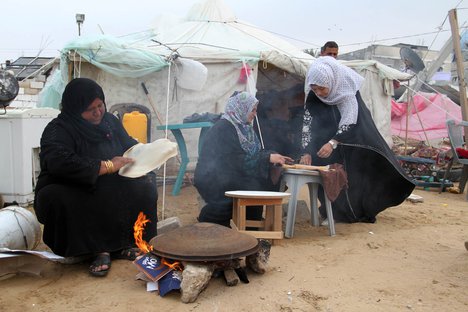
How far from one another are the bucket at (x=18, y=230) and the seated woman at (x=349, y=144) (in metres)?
2.36

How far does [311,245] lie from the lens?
363 cm

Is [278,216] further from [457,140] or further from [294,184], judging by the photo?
[457,140]

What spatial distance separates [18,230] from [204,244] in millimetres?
1447

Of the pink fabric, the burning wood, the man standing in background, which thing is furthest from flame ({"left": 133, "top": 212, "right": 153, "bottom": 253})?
the pink fabric

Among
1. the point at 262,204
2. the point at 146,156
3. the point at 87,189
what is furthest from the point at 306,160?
the point at 87,189

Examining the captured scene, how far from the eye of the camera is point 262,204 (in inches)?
134

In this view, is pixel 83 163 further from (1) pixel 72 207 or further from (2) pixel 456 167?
(2) pixel 456 167

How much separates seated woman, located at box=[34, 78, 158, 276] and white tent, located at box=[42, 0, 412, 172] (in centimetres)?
261

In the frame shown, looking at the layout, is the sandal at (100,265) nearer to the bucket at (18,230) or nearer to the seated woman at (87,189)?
the seated woman at (87,189)

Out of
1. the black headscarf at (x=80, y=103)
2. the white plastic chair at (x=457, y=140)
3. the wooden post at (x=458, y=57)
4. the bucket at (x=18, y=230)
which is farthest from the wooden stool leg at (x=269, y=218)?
the wooden post at (x=458, y=57)

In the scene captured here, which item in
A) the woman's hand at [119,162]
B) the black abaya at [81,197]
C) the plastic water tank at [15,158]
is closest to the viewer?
the black abaya at [81,197]

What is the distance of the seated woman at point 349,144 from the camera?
4113 mm

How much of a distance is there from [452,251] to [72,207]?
2843 mm

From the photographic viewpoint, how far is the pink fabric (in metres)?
11.8
